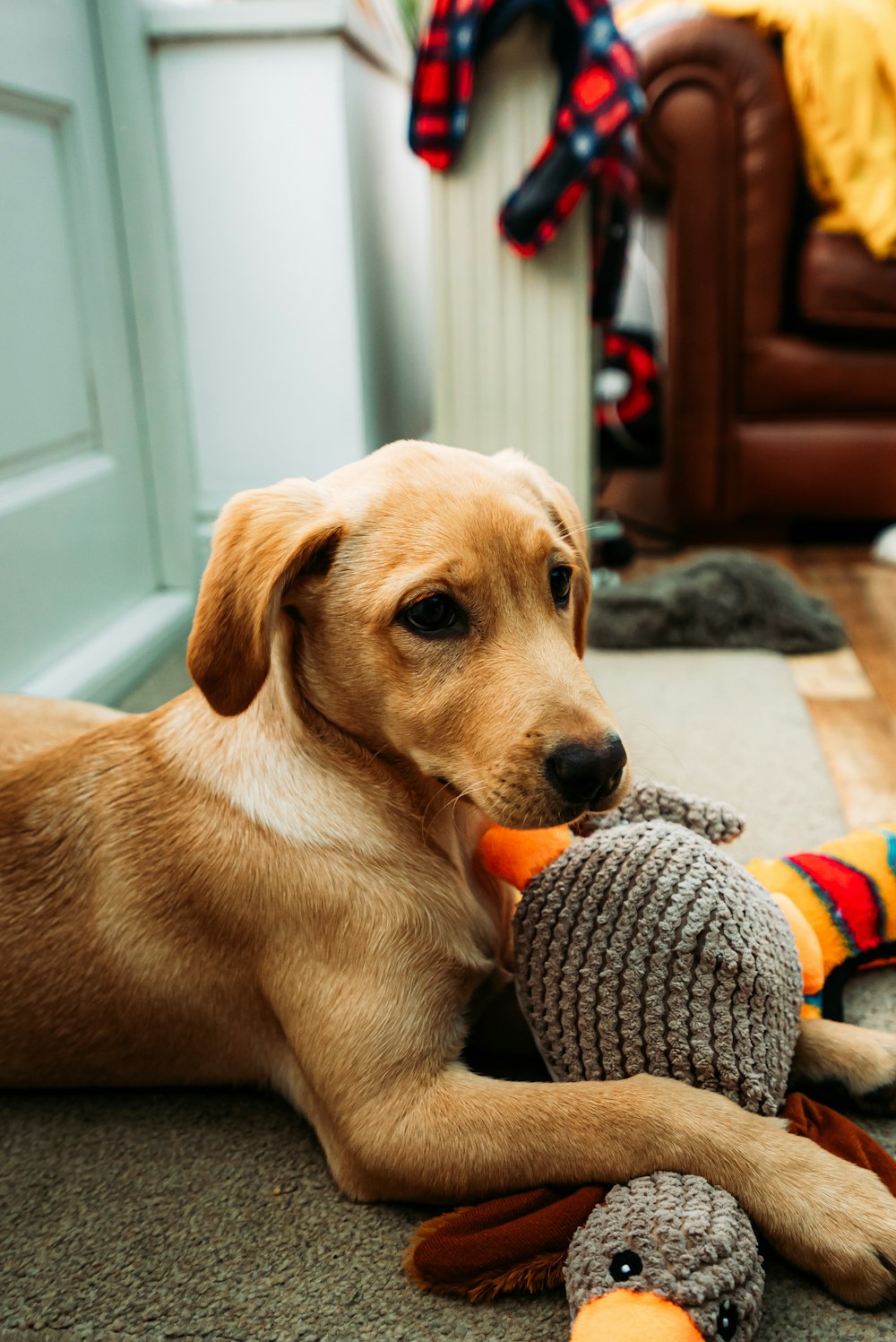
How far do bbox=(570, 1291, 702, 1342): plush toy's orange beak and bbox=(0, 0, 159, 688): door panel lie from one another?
1.71 meters

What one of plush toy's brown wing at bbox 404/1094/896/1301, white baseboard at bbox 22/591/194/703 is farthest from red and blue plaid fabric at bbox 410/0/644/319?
plush toy's brown wing at bbox 404/1094/896/1301

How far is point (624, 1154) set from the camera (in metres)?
1.06

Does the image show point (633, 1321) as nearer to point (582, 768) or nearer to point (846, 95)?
point (582, 768)

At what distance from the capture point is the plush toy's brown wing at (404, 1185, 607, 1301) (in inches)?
41.4

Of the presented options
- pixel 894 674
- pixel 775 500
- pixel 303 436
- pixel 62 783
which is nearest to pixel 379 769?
pixel 62 783

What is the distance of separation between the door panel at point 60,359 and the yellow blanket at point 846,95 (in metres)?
1.98

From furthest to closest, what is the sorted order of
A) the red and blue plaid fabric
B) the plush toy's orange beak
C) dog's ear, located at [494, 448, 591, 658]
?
the red and blue plaid fabric
dog's ear, located at [494, 448, 591, 658]
the plush toy's orange beak

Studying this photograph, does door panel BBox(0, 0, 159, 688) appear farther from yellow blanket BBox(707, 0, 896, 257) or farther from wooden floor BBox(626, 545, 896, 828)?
yellow blanket BBox(707, 0, 896, 257)

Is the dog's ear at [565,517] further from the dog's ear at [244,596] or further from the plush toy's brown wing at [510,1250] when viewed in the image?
the plush toy's brown wing at [510,1250]

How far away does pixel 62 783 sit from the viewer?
1.33m

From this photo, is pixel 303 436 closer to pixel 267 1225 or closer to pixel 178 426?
pixel 178 426

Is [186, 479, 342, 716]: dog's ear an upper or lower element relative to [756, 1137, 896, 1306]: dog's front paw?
upper

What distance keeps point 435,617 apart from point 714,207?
2.76m

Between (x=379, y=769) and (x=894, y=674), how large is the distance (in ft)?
5.54
